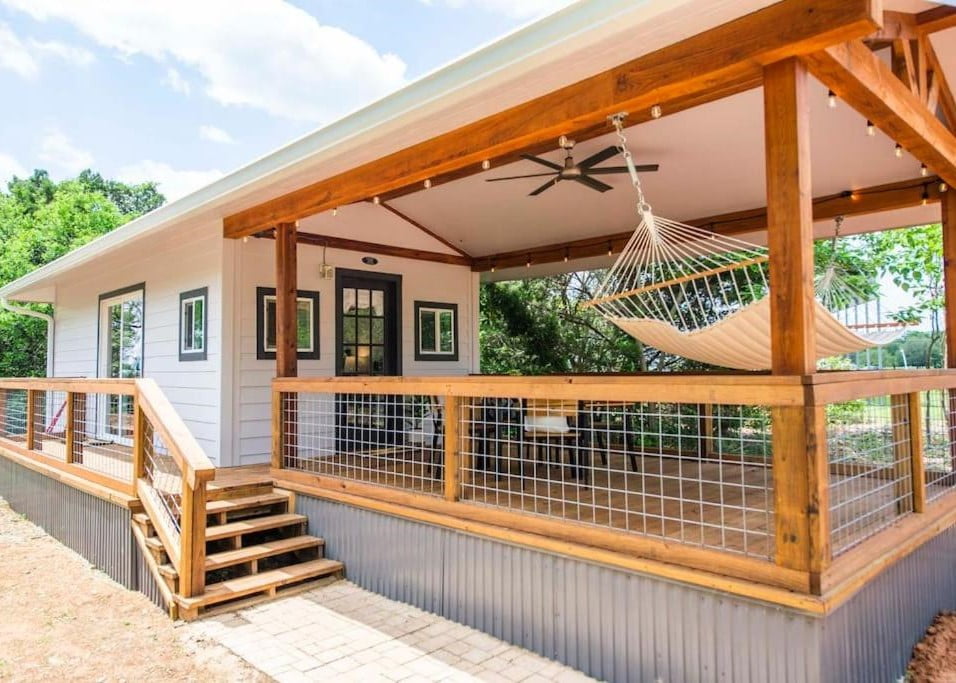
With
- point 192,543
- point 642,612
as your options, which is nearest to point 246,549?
point 192,543

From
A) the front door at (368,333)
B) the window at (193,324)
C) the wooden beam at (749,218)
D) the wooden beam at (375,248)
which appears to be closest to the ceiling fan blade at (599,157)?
the wooden beam at (749,218)

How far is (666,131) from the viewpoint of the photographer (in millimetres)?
4270

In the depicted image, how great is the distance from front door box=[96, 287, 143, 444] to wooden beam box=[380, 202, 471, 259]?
307cm

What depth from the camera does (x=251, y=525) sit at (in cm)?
435

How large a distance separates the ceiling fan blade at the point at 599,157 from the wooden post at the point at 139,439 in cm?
351

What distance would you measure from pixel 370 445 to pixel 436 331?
2.29 metres

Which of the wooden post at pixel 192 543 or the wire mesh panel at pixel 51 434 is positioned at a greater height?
the wire mesh panel at pixel 51 434

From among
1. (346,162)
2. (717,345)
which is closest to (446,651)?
(717,345)

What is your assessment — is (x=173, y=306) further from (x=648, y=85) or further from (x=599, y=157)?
(x=648, y=85)

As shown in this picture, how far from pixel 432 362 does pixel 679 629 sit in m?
4.89

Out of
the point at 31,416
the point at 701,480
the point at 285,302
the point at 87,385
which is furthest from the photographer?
the point at 31,416

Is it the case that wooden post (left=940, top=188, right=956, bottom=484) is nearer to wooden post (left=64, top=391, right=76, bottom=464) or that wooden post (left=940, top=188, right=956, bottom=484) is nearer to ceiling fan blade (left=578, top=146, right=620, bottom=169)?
ceiling fan blade (left=578, top=146, right=620, bottom=169)

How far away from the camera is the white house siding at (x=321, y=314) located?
5746 millimetres

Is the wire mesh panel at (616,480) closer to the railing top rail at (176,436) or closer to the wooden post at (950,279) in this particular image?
the wooden post at (950,279)
